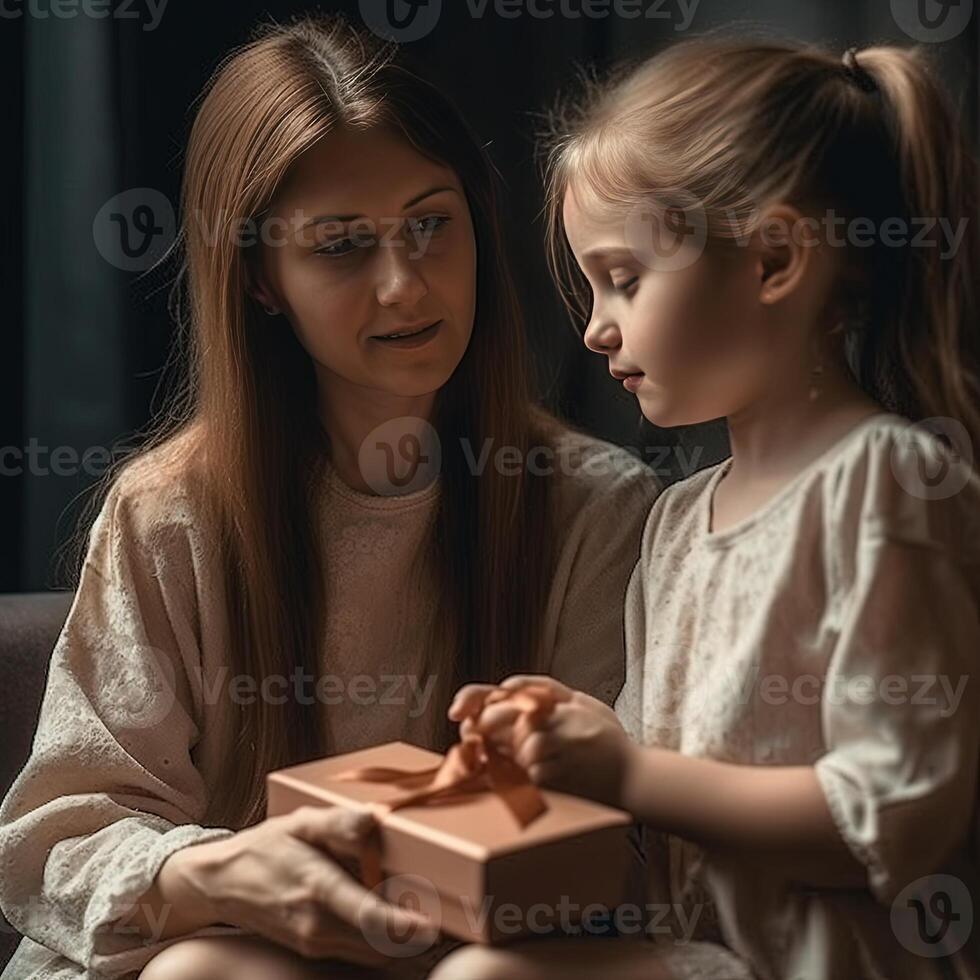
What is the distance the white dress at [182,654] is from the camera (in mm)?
1471

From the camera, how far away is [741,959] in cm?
124

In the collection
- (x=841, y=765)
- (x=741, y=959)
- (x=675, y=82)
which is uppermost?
(x=675, y=82)

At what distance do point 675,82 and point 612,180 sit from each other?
0.08m

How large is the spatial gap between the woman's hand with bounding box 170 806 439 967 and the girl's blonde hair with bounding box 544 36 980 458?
1.53 feet

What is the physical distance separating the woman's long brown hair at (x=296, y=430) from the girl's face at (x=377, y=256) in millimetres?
22

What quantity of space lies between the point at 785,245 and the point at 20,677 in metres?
0.88

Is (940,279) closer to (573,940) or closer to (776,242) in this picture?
(776,242)

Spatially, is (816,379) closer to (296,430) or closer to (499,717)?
(499,717)

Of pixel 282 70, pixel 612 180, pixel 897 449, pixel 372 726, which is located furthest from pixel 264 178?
pixel 897 449
